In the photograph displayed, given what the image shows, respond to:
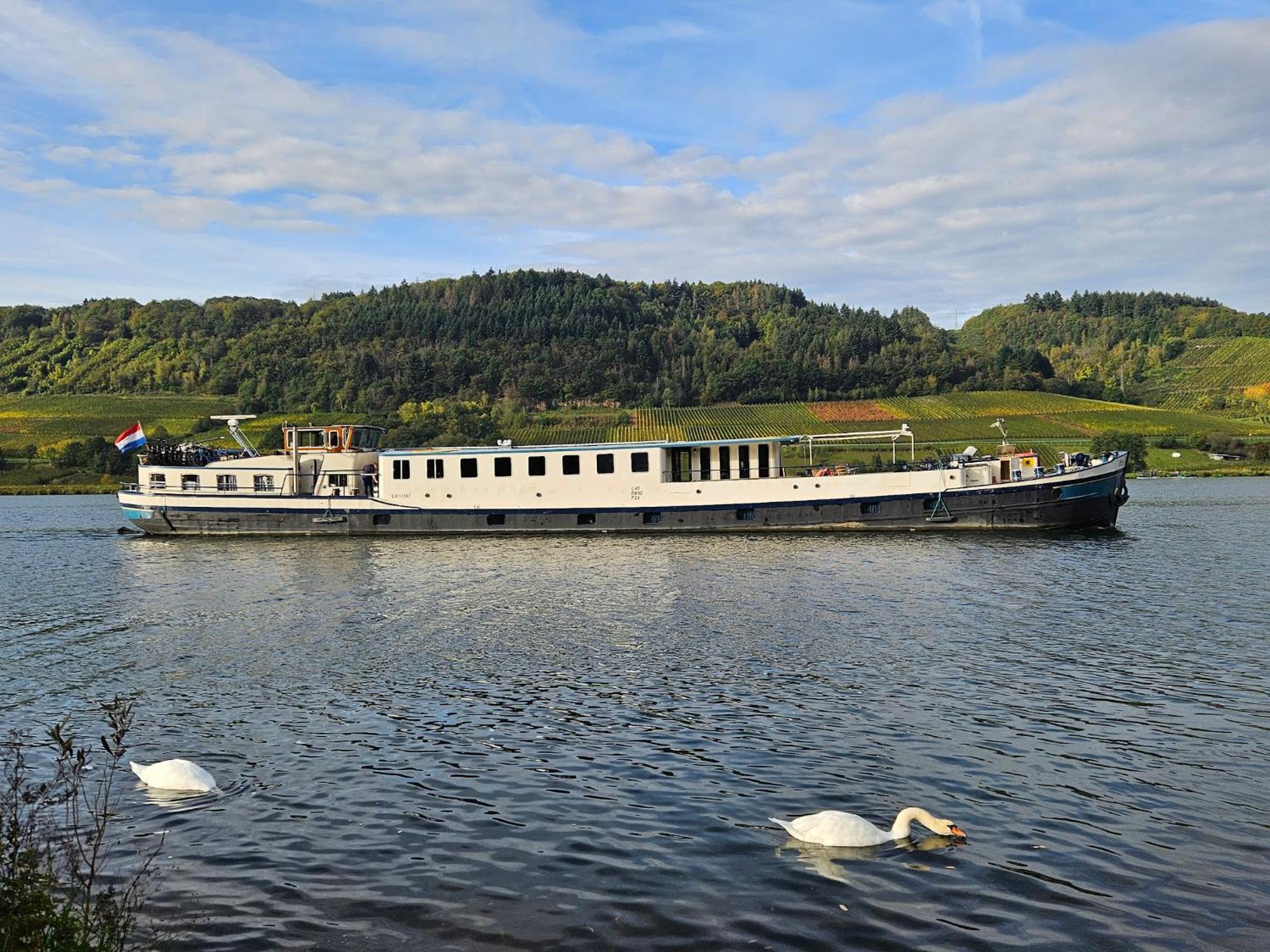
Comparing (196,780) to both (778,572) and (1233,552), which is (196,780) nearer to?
(778,572)

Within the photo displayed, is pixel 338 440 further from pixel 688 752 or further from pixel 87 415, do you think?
→ pixel 87 415

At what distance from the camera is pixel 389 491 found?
1930 inches

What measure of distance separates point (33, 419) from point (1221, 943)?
153444 mm

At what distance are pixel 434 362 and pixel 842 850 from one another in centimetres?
17228

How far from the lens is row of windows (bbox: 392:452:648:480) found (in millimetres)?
47219

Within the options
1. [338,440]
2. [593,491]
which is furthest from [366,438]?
[593,491]

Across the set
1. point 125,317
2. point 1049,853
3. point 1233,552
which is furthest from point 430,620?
point 125,317

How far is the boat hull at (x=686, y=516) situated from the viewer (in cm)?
4375

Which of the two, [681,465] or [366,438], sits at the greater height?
[366,438]

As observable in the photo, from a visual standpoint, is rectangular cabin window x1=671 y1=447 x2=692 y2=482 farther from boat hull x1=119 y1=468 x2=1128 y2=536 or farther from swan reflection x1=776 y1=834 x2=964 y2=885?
swan reflection x1=776 y1=834 x2=964 y2=885

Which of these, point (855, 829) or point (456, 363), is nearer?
point (855, 829)

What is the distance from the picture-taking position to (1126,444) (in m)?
110

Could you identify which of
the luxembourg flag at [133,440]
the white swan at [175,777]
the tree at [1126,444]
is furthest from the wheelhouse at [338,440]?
the tree at [1126,444]

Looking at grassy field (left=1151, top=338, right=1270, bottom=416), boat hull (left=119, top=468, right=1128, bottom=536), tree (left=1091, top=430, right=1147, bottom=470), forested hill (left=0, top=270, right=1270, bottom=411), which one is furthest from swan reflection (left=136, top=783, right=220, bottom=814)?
grassy field (left=1151, top=338, right=1270, bottom=416)
